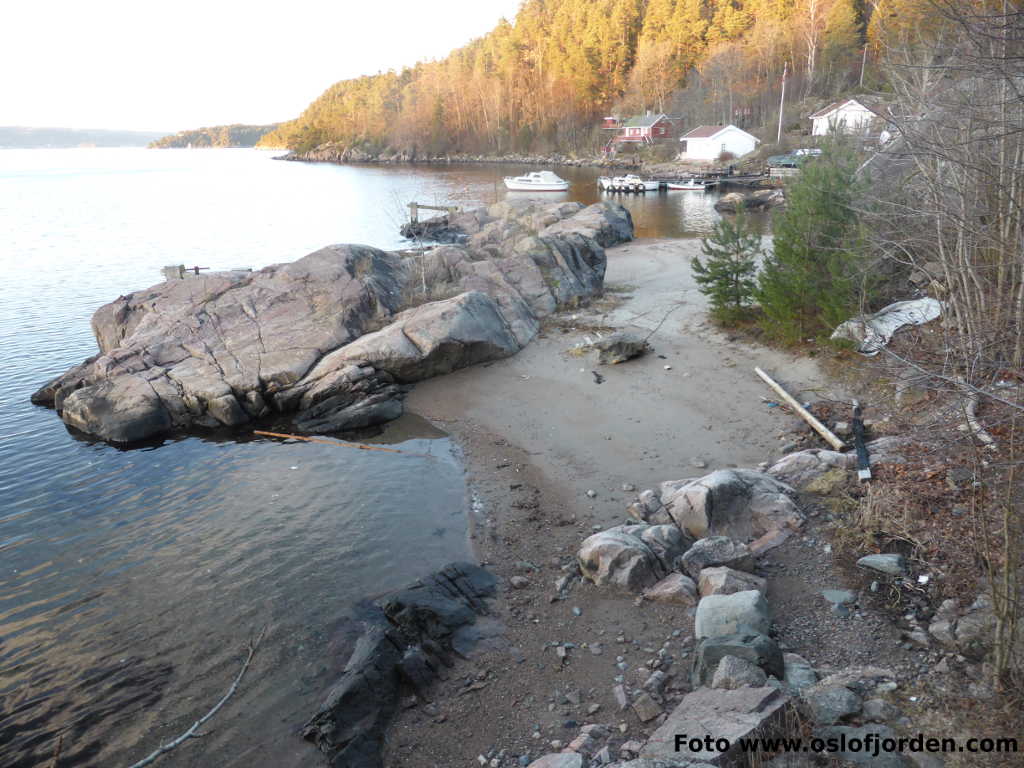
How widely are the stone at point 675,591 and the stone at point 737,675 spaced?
181cm

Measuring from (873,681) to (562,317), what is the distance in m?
16.2

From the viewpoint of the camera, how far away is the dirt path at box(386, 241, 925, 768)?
7.02 m

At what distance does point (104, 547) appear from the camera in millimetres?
11281

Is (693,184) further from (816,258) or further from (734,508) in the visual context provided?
(734,508)

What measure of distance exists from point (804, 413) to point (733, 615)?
6.46 metres

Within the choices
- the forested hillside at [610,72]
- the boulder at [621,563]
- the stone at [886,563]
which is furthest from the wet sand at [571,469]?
the forested hillside at [610,72]

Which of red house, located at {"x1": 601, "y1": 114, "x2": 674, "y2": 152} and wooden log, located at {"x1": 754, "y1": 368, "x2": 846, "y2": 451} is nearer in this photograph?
wooden log, located at {"x1": 754, "y1": 368, "x2": 846, "y2": 451}

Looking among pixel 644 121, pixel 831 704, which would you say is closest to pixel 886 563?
pixel 831 704

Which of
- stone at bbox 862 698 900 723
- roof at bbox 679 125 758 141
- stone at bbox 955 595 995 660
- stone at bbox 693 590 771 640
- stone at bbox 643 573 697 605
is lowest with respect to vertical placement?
stone at bbox 643 573 697 605

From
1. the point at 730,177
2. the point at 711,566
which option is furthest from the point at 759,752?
the point at 730,177

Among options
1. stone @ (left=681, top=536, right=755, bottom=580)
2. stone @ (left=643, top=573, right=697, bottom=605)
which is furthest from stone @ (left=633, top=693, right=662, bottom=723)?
stone @ (left=681, top=536, right=755, bottom=580)

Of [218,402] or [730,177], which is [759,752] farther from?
[730,177]

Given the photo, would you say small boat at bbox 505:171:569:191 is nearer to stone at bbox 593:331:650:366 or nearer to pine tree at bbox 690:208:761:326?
pine tree at bbox 690:208:761:326

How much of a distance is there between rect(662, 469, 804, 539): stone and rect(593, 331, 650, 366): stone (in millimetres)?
7383
